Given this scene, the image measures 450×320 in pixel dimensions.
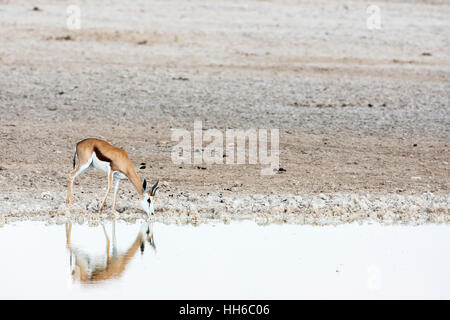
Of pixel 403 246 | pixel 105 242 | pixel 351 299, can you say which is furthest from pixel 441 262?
pixel 105 242

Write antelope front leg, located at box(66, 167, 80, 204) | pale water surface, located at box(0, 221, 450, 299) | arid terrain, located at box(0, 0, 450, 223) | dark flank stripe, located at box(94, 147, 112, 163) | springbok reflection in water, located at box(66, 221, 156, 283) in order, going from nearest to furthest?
1. pale water surface, located at box(0, 221, 450, 299)
2. springbok reflection in water, located at box(66, 221, 156, 283)
3. dark flank stripe, located at box(94, 147, 112, 163)
4. antelope front leg, located at box(66, 167, 80, 204)
5. arid terrain, located at box(0, 0, 450, 223)

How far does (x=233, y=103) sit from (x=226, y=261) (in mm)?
8497

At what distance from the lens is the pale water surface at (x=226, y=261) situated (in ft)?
24.3

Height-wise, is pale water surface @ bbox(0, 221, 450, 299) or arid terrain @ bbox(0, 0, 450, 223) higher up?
arid terrain @ bbox(0, 0, 450, 223)

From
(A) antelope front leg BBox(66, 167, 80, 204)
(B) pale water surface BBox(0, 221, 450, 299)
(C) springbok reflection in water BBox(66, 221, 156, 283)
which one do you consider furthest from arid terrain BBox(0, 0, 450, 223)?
(C) springbok reflection in water BBox(66, 221, 156, 283)

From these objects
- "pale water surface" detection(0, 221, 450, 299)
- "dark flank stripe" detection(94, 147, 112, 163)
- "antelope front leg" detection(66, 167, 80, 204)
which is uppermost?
"dark flank stripe" detection(94, 147, 112, 163)

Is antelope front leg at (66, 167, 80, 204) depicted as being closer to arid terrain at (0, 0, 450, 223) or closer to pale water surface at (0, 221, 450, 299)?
arid terrain at (0, 0, 450, 223)

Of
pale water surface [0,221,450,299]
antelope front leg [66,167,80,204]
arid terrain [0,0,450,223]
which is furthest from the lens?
arid terrain [0,0,450,223]

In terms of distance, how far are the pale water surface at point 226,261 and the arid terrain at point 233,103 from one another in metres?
0.72

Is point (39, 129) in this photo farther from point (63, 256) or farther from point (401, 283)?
point (401, 283)

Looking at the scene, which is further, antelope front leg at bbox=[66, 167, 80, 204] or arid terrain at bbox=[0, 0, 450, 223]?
arid terrain at bbox=[0, 0, 450, 223]

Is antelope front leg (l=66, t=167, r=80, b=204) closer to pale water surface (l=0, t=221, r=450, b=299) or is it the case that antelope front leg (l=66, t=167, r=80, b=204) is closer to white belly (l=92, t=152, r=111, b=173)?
white belly (l=92, t=152, r=111, b=173)

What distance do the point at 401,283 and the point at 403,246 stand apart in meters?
1.37

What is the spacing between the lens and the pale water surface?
24.3ft
